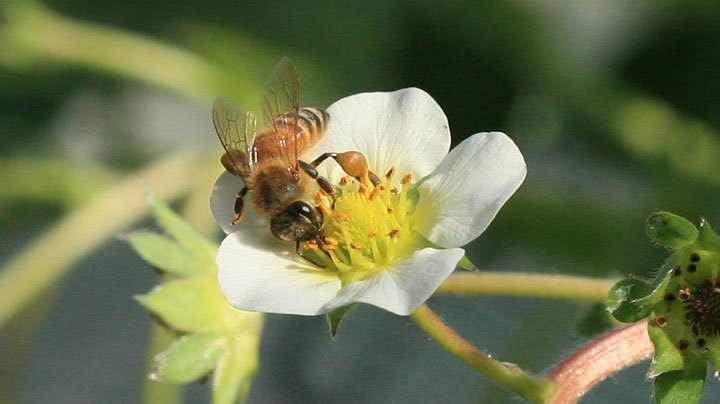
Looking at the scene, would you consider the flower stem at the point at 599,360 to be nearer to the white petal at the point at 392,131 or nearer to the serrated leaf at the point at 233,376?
the white petal at the point at 392,131

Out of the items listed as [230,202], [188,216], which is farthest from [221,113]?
[188,216]

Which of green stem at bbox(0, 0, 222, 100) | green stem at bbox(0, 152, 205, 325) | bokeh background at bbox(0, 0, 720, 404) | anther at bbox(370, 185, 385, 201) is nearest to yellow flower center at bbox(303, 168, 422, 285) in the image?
anther at bbox(370, 185, 385, 201)

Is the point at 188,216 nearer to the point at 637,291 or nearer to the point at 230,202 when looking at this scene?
the point at 230,202

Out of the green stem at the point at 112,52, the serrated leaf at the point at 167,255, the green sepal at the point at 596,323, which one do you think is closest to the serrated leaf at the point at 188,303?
the serrated leaf at the point at 167,255

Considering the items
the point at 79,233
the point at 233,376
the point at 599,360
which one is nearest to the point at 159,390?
the point at 233,376

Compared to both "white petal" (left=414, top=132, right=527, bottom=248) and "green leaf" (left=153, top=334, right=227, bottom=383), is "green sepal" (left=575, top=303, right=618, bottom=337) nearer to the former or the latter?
"white petal" (left=414, top=132, right=527, bottom=248)

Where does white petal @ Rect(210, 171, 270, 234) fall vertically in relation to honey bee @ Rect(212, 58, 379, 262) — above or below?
below
